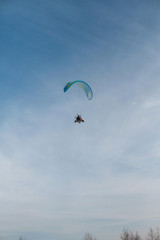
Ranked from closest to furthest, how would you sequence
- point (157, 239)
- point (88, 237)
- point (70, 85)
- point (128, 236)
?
point (70, 85)
point (157, 239)
point (128, 236)
point (88, 237)

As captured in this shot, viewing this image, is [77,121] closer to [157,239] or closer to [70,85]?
[70,85]

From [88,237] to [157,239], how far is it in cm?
2224

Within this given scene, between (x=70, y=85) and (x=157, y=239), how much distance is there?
45.8 meters

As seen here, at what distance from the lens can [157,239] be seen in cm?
5178

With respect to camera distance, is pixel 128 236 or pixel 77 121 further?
pixel 128 236

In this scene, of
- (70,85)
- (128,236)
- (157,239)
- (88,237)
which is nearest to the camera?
(70,85)

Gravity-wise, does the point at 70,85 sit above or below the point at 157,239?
above

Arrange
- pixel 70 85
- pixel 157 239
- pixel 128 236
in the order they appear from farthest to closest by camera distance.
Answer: pixel 128 236
pixel 157 239
pixel 70 85

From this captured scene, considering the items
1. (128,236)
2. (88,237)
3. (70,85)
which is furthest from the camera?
(88,237)

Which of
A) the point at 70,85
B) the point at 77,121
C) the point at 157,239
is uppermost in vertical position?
the point at 70,85

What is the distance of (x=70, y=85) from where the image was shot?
29.4 m

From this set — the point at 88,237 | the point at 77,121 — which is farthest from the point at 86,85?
the point at 88,237

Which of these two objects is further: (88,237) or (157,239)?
(88,237)

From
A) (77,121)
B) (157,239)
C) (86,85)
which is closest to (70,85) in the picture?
(86,85)
